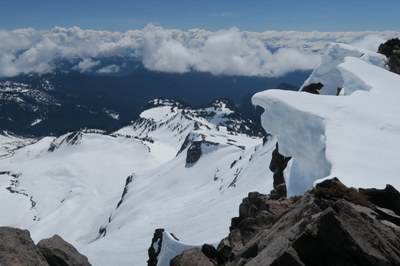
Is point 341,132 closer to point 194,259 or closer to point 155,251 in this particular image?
point 194,259

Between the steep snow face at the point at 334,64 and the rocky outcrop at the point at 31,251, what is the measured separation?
3793cm

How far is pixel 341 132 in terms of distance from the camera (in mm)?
30156

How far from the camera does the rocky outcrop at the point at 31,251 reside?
2072 cm

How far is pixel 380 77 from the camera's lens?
4628 cm

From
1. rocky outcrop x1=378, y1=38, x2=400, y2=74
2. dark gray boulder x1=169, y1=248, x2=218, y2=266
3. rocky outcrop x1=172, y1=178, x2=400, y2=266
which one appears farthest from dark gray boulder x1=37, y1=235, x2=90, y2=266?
rocky outcrop x1=378, y1=38, x2=400, y2=74

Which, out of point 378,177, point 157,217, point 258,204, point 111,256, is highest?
point 378,177

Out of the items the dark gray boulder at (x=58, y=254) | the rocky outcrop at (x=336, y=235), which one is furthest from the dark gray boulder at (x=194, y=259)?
the dark gray boulder at (x=58, y=254)

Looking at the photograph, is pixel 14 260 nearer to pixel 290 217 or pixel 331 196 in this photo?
pixel 290 217

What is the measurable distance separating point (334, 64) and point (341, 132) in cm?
3256

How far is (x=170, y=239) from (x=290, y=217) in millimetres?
18284

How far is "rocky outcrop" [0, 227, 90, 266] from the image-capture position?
20719 millimetres

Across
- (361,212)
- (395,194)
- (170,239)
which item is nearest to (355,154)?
(395,194)

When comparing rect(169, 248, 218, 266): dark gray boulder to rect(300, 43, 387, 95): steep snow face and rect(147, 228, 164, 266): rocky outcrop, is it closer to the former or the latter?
rect(147, 228, 164, 266): rocky outcrop

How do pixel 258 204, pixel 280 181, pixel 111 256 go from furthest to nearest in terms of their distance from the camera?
pixel 111 256 < pixel 280 181 < pixel 258 204
